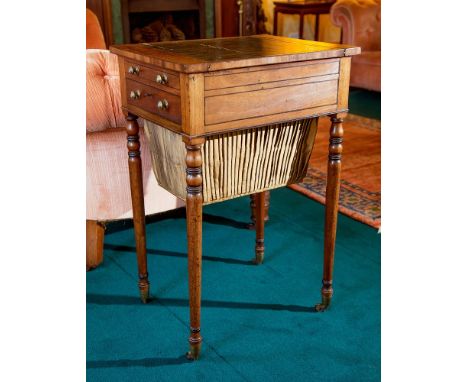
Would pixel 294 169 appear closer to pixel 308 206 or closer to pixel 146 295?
pixel 146 295

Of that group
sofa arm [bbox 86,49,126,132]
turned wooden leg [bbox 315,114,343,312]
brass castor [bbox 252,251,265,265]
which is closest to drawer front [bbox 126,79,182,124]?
sofa arm [bbox 86,49,126,132]

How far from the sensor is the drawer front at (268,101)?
55.9 inches

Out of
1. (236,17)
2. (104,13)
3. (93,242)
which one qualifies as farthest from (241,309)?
(236,17)

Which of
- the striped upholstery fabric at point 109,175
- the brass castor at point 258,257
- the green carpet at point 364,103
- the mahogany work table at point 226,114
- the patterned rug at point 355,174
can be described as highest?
the mahogany work table at point 226,114

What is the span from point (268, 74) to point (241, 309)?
885mm

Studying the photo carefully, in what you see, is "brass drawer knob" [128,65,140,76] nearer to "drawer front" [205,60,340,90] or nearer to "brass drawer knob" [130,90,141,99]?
"brass drawer knob" [130,90,141,99]

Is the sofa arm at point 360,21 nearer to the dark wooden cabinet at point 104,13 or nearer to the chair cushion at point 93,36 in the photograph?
the dark wooden cabinet at point 104,13

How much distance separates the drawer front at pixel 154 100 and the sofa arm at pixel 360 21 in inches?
167

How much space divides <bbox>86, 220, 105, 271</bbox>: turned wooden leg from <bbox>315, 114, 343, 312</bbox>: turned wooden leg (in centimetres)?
91

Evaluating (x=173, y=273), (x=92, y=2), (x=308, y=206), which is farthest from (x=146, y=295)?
(x=92, y=2)

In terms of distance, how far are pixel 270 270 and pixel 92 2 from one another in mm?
3808

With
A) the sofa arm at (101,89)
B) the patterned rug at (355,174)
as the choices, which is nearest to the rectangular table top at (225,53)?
the sofa arm at (101,89)

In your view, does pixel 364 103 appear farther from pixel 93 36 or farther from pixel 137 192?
pixel 137 192

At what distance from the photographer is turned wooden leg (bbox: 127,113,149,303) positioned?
Answer: 5.76ft
